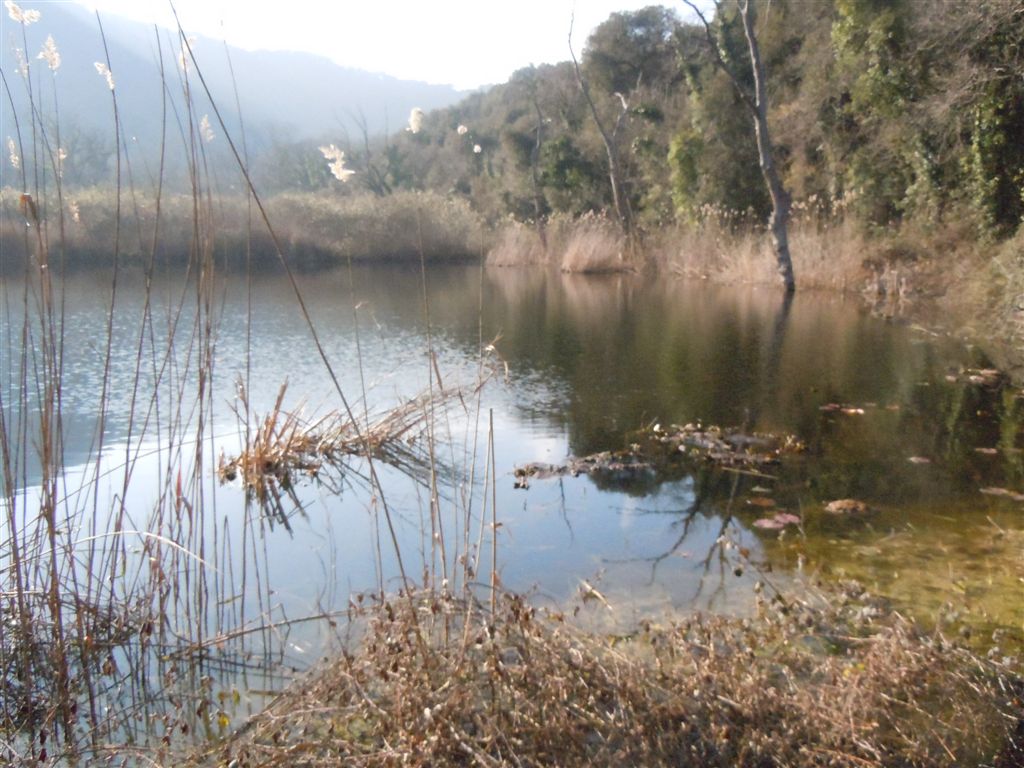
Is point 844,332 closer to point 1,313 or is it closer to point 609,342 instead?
point 609,342

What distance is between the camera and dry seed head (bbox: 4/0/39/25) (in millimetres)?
2441

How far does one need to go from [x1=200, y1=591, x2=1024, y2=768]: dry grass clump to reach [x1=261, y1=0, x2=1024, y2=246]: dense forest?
4.90 feet

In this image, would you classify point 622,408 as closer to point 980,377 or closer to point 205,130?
A: point 980,377

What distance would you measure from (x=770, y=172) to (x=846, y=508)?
10262 mm

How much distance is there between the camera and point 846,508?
167 inches

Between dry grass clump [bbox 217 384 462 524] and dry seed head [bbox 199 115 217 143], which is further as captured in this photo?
dry grass clump [bbox 217 384 462 524]

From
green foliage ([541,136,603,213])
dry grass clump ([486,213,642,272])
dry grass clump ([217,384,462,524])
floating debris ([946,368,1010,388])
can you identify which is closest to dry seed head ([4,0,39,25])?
dry grass clump ([217,384,462,524])

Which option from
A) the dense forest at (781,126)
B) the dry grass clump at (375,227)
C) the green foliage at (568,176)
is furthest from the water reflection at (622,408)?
the green foliage at (568,176)

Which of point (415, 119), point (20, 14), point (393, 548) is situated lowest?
point (393, 548)

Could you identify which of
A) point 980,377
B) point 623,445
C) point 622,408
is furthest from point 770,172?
point 623,445

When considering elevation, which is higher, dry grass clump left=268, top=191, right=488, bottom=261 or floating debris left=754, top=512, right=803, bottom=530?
dry grass clump left=268, top=191, right=488, bottom=261

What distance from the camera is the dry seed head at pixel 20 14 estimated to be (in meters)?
2.44

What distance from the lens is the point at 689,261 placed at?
55.3ft

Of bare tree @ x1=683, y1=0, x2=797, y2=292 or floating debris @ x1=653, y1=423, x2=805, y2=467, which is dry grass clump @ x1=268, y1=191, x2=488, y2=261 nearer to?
bare tree @ x1=683, y1=0, x2=797, y2=292
